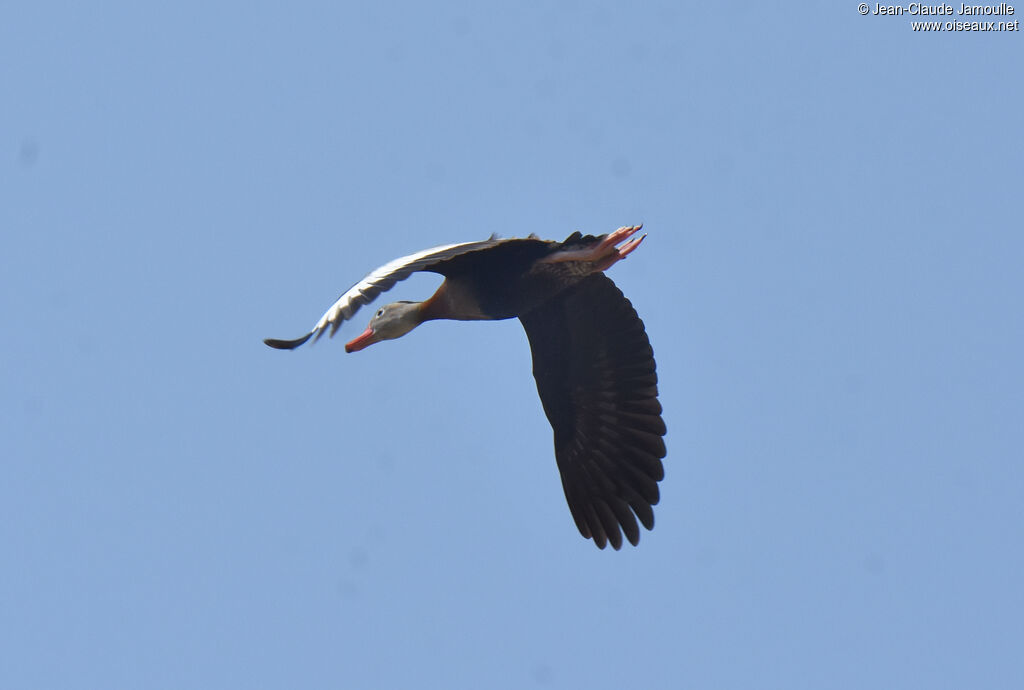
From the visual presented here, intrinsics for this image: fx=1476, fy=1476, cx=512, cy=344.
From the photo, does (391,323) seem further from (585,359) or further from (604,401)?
(604,401)

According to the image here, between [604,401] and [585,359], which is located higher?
[585,359]

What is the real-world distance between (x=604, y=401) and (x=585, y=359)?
15.6 inches

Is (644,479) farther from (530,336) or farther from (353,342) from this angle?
(353,342)

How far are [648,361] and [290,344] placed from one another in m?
3.59

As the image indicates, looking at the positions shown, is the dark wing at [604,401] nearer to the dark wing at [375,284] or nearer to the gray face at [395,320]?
the gray face at [395,320]

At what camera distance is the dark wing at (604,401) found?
11.9 meters

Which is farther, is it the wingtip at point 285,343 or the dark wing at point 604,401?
the dark wing at point 604,401

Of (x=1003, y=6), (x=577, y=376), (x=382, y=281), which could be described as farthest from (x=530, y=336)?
(x=1003, y=6)

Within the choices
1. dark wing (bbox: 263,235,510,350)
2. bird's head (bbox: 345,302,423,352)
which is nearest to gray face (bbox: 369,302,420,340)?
bird's head (bbox: 345,302,423,352)

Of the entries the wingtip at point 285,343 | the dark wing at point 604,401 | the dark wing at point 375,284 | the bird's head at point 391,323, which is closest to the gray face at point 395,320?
the bird's head at point 391,323

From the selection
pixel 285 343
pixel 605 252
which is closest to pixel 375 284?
pixel 285 343

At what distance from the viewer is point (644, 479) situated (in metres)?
12.1

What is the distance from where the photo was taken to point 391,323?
12.1 meters

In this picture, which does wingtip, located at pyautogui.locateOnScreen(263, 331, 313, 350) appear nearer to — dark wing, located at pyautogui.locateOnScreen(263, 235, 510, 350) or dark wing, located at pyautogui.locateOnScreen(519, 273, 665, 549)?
dark wing, located at pyautogui.locateOnScreen(263, 235, 510, 350)
